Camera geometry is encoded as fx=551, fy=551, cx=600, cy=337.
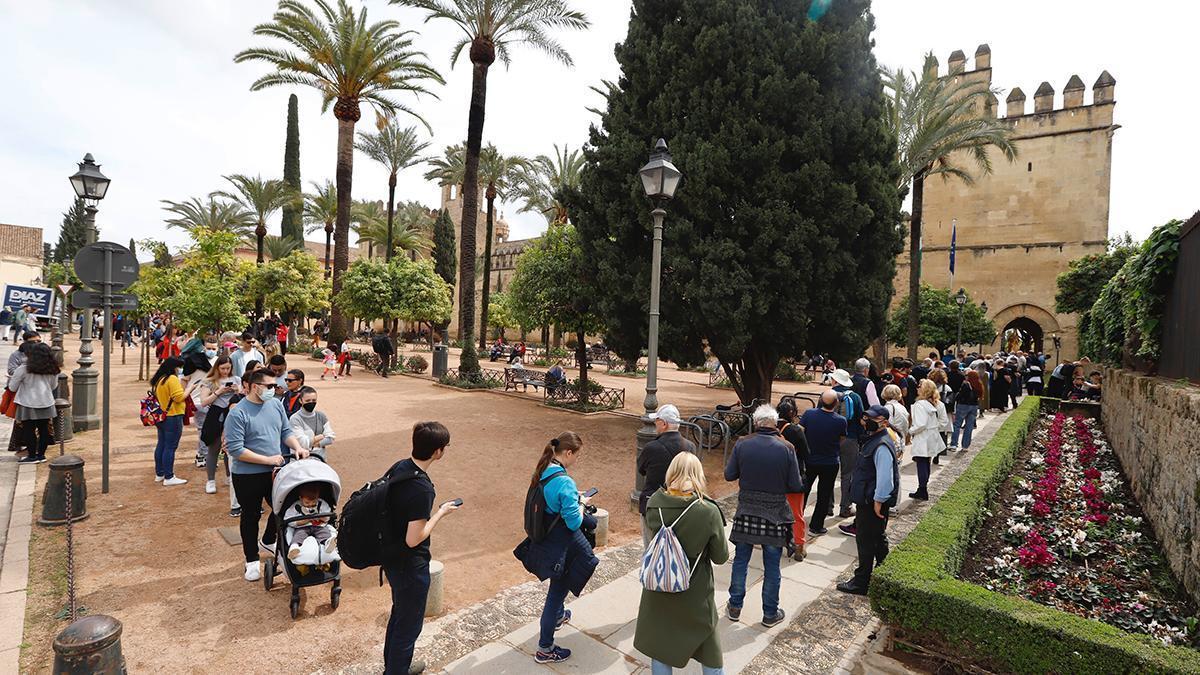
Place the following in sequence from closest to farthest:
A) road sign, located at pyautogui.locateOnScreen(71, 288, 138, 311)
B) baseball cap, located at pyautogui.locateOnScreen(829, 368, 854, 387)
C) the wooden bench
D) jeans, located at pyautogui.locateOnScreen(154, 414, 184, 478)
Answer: jeans, located at pyautogui.locateOnScreen(154, 414, 184, 478), baseball cap, located at pyautogui.locateOnScreen(829, 368, 854, 387), road sign, located at pyautogui.locateOnScreen(71, 288, 138, 311), the wooden bench

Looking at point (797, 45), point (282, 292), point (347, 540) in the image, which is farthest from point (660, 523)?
point (282, 292)

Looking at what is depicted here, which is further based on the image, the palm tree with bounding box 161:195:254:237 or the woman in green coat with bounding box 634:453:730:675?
the palm tree with bounding box 161:195:254:237

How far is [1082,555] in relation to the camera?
5.77m

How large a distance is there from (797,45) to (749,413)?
25.4 ft

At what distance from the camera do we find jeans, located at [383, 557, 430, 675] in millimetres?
3234

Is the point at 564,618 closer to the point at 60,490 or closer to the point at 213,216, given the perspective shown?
the point at 60,490

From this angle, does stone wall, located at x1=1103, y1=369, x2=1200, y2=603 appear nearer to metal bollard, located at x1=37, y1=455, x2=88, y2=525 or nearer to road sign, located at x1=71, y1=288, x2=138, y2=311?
metal bollard, located at x1=37, y1=455, x2=88, y2=525

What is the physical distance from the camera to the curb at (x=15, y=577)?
3.81 meters

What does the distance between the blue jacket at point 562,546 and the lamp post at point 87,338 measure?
9.02 m

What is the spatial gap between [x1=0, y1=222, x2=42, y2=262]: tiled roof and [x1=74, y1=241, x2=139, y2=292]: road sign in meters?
71.0

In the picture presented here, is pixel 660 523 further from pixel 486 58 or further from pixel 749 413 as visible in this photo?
pixel 486 58

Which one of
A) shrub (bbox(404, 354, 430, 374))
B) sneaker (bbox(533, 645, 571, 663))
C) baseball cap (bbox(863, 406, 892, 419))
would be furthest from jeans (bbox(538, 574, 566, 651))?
shrub (bbox(404, 354, 430, 374))

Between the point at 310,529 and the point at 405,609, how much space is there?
160cm

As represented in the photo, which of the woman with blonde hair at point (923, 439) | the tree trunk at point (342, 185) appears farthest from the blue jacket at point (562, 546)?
the tree trunk at point (342, 185)
